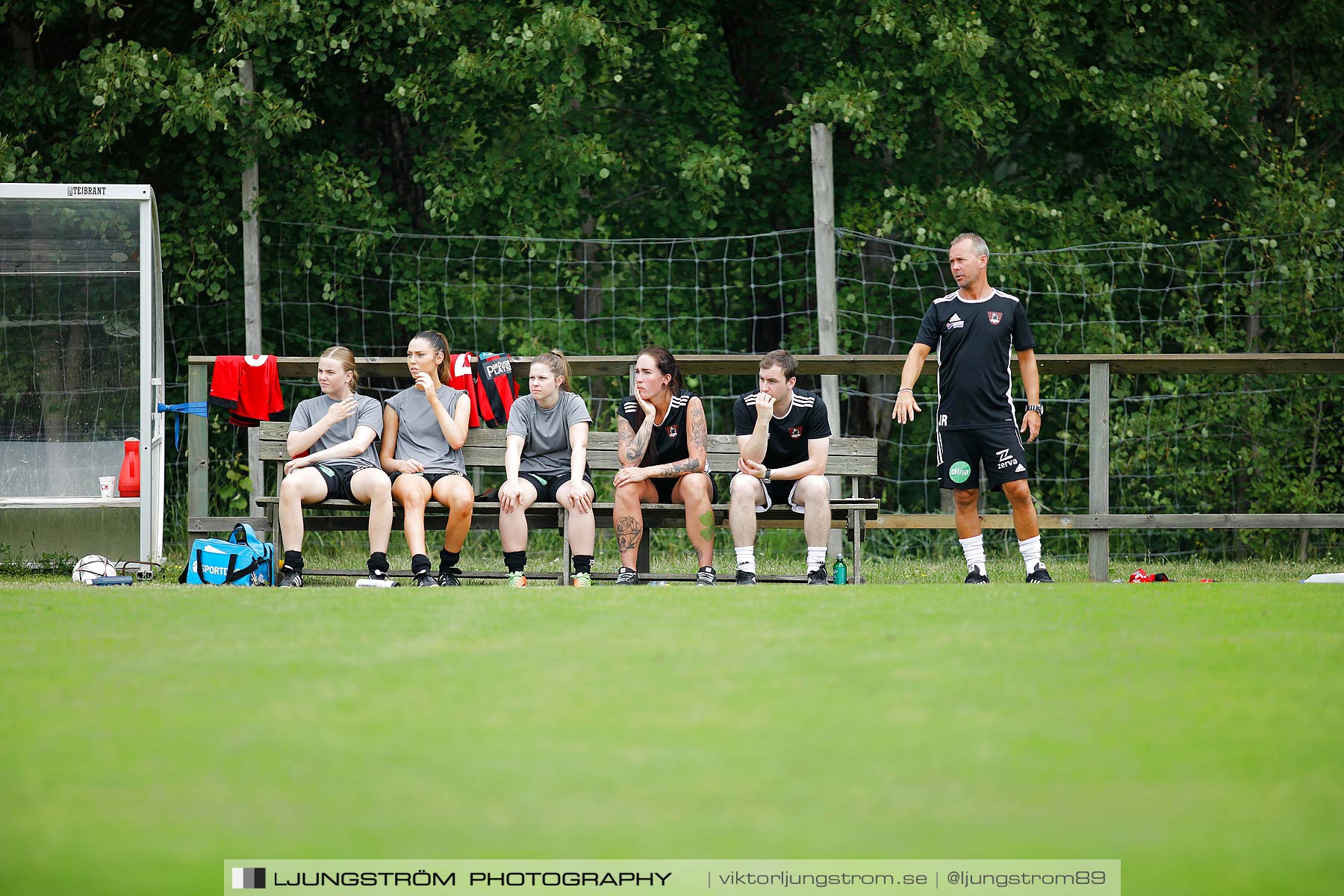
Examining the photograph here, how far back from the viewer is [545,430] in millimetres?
7273

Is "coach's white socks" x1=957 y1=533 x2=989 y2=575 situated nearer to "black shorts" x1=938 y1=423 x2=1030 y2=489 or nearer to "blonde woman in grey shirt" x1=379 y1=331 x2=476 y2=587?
"black shorts" x1=938 y1=423 x2=1030 y2=489

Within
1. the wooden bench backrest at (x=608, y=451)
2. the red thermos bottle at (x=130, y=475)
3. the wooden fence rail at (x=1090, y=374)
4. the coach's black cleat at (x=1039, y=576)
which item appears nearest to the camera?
the coach's black cleat at (x=1039, y=576)

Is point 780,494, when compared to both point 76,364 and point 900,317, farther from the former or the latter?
point 76,364

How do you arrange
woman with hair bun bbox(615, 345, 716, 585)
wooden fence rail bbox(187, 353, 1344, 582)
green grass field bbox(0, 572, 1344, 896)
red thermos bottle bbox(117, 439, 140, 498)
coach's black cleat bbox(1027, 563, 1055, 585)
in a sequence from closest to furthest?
green grass field bbox(0, 572, 1344, 896), coach's black cleat bbox(1027, 563, 1055, 585), woman with hair bun bbox(615, 345, 716, 585), wooden fence rail bbox(187, 353, 1344, 582), red thermos bottle bbox(117, 439, 140, 498)

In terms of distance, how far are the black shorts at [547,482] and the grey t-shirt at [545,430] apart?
22mm

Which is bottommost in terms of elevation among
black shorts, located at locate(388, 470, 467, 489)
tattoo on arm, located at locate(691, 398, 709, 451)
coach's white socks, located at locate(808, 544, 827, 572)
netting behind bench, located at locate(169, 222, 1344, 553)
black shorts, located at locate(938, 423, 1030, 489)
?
coach's white socks, located at locate(808, 544, 827, 572)

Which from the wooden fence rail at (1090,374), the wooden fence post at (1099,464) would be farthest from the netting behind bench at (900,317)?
the wooden fence post at (1099,464)

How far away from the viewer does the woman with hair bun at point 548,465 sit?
22.6 feet

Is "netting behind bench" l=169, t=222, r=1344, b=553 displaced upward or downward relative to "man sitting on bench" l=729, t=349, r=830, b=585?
upward

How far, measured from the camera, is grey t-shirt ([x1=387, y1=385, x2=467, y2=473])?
7277 mm

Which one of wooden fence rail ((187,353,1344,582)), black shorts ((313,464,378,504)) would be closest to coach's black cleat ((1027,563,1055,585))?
wooden fence rail ((187,353,1344,582))

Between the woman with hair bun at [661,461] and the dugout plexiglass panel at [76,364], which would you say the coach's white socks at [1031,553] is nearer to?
the woman with hair bun at [661,461]

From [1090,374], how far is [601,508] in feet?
9.20

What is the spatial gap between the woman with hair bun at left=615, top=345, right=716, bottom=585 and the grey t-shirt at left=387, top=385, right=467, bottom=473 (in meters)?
0.92
